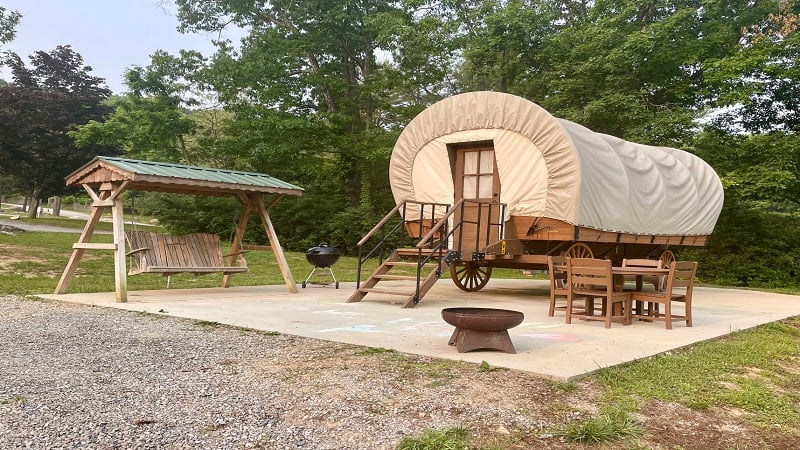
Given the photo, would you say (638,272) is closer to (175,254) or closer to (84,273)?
(175,254)

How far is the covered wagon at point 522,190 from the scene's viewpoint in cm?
875

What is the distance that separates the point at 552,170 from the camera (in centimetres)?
Answer: 884

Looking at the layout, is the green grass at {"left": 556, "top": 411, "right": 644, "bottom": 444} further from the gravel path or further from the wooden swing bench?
the wooden swing bench

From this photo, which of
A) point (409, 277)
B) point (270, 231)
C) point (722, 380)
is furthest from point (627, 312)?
point (270, 231)

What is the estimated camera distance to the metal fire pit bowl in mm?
4723

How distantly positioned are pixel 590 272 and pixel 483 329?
7.26 feet

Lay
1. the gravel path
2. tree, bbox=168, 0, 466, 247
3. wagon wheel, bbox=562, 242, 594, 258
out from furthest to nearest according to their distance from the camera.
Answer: tree, bbox=168, 0, 466, 247, wagon wheel, bbox=562, 242, 594, 258, the gravel path

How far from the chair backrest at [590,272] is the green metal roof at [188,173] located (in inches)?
192

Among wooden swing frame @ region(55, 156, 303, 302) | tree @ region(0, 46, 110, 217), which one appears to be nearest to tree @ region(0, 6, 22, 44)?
tree @ region(0, 46, 110, 217)

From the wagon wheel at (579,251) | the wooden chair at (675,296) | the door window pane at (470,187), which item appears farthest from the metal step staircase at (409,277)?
the wooden chair at (675,296)

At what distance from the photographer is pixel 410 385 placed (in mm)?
3760

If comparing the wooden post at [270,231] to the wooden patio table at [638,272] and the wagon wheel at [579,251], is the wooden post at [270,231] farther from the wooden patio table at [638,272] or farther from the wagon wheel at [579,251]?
the wooden patio table at [638,272]

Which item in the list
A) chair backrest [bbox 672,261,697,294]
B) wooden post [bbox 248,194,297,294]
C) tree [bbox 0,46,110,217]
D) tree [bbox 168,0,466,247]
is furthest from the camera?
tree [bbox 0,46,110,217]

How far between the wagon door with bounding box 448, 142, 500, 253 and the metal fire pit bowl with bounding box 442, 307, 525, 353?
4395 millimetres
